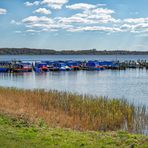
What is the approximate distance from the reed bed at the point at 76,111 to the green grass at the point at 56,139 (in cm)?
230

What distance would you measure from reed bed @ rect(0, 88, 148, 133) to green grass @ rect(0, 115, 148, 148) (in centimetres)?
230

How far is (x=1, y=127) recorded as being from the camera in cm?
1336

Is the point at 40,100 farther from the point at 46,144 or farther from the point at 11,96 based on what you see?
the point at 46,144

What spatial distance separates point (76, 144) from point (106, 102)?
1262 cm

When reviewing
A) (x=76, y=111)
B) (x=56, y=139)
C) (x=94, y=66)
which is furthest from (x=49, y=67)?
(x=56, y=139)

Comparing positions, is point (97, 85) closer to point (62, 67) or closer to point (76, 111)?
point (76, 111)

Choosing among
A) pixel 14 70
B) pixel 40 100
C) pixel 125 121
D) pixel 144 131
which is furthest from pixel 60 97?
pixel 14 70

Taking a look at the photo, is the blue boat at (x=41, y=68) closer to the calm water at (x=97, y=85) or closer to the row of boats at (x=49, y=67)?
the row of boats at (x=49, y=67)

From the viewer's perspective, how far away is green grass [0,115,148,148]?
36.1 feet

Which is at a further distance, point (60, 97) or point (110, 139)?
point (60, 97)

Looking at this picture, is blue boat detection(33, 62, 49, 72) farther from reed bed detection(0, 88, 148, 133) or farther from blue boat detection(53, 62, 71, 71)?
reed bed detection(0, 88, 148, 133)

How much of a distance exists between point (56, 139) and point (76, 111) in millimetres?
10978

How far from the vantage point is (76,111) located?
2275 centimetres

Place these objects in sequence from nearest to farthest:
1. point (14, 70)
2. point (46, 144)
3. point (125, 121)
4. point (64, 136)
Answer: point (46, 144)
point (64, 136)
point (125, 121)
point (14, 70)
